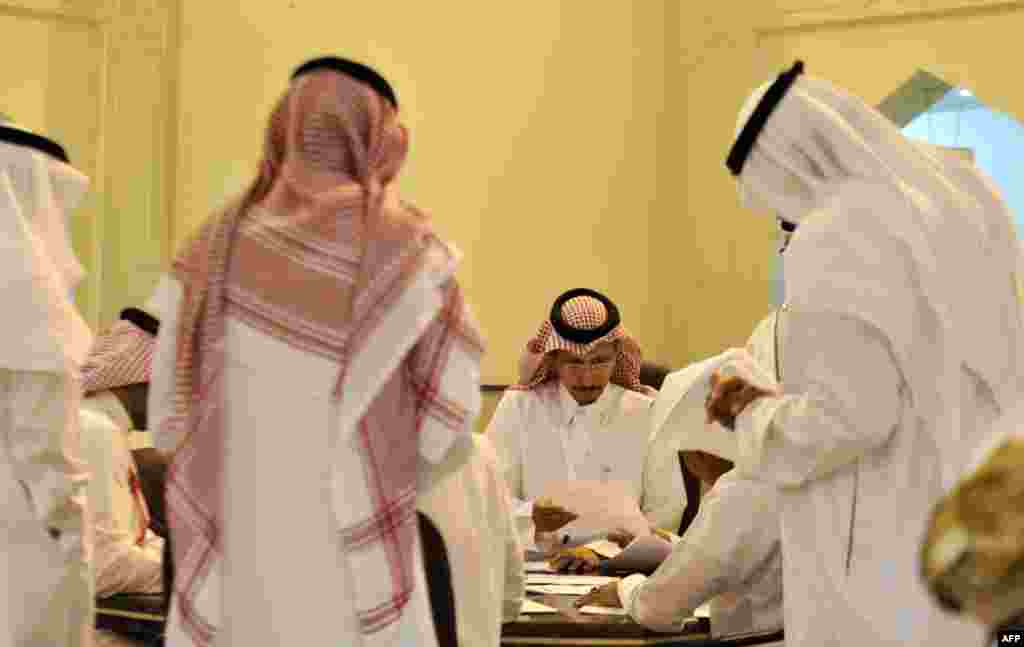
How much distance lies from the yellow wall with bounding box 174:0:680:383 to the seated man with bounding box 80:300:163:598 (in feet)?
12.4

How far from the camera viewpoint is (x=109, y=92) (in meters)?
8.28

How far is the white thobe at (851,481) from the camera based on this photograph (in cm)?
315

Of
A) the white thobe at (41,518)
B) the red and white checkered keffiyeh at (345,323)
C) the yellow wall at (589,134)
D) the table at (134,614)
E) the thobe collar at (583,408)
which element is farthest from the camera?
the yellow wall at (589,134)

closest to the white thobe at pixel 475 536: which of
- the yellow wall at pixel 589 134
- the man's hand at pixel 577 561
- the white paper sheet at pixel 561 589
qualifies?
the white paper sheet at pixel 561 589

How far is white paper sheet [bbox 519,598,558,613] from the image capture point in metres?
4.16

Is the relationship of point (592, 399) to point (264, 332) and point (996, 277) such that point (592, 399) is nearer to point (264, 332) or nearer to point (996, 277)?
point (996, 277)

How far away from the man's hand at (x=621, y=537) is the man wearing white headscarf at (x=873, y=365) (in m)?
1.80

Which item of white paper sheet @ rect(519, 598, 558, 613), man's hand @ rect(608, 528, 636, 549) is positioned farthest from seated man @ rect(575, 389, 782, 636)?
man's hand @ rect(608, 528, 636, 549)

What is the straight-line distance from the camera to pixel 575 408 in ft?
20.8

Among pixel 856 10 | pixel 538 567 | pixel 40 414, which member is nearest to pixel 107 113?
pixel 856 10

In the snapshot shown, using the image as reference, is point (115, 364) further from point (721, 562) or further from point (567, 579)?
point (721, 562)

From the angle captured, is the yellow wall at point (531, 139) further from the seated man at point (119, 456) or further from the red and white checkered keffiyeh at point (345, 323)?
the red and white checkered keffiyeh at point (345, 323)

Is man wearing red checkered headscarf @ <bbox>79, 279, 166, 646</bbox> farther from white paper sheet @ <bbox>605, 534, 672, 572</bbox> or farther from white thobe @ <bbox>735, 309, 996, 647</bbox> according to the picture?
white thobe @ <bbox>735, 309, 996, 647</bbox>

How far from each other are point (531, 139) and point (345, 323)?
6.29 meters
